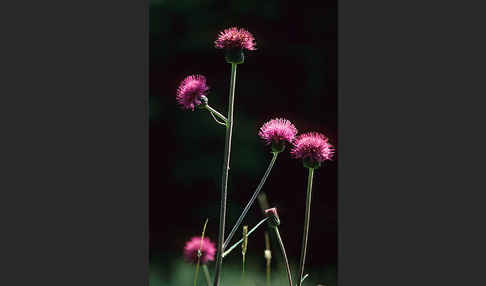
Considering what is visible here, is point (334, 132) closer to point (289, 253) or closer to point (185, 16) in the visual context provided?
point (289, 253)

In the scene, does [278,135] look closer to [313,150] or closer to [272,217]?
[313,150]

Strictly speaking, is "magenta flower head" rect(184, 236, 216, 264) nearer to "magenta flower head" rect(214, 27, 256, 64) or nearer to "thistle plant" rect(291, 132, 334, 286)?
"thistle plant" rect(291, 132, 334, 286)

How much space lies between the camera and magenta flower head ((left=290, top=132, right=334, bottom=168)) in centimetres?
205

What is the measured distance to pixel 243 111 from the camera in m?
4.60

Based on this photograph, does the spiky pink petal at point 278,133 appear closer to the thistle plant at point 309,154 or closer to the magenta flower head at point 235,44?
the thistle plant at point 309,154

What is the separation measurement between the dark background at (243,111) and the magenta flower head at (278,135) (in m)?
2.07

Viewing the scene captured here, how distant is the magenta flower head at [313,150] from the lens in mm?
2051

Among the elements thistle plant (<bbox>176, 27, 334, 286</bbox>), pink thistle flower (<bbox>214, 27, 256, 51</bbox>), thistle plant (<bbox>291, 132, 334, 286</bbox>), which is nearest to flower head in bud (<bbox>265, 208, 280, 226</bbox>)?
thistle plant (<bbox>176, 27, 334, 286</bbox>)

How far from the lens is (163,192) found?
431cm

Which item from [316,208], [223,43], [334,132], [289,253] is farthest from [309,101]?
[223,43]

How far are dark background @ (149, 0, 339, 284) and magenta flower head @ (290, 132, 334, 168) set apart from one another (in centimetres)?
207

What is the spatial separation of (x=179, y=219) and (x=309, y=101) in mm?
1490

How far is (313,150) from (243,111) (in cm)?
258

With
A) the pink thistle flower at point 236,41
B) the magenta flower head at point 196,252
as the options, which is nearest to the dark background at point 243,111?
the magenta flower head at point 196,252
